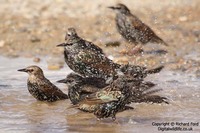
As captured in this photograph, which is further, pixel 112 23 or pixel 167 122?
pixel 112 23

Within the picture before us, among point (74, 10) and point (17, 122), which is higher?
point (74, 10)

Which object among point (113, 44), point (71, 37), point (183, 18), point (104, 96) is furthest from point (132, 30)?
point (104, 96)

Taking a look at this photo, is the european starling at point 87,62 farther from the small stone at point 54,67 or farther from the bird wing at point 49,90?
the small stone at point 54,67

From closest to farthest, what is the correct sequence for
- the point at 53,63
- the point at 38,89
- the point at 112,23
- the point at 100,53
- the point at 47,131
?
the point at 47,131
the point at 38,89
the point at 100,53
the point at 53,63
the point at 112,23

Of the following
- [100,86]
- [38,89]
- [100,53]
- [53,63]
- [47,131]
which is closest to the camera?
[47,131]

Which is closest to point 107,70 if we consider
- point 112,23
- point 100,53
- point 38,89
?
point 100,53

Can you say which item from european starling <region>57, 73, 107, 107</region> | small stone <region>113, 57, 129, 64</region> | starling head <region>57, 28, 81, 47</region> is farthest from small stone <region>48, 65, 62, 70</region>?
european starling <region>57, 73, 107, 107</region>

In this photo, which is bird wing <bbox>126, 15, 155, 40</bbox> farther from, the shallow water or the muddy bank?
the shallow water

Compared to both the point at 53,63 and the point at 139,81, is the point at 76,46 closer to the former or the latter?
the point at 139,81

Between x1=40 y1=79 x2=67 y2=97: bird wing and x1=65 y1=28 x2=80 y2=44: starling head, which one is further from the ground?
x1=65 y1=28 x2=80 y2=44: starling head
